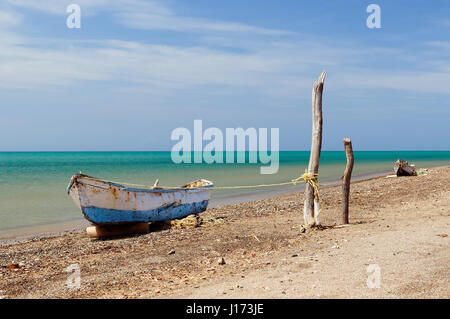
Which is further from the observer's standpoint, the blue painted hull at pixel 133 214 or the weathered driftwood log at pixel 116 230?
the weathered driftwood log at pixel 116 230

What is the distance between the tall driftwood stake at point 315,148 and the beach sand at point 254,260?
0.44 m

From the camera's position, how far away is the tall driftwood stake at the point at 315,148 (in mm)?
10305

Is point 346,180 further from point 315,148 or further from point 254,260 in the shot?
point 254,260

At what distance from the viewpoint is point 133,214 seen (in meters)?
12.9

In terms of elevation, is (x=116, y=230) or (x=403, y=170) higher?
(x=403, y=170)

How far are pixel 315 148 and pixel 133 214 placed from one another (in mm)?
5964

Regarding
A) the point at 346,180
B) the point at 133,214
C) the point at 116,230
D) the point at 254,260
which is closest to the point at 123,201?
the point at 133,214

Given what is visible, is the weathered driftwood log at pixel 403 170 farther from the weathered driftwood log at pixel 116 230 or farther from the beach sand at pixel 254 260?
the weathered driftwood log at pixel 116 230

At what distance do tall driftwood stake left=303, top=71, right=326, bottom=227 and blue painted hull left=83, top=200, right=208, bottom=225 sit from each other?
5208mm

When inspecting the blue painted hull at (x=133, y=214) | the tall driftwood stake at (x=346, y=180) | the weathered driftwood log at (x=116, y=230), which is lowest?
the weathered driftwood log at (x=116, y=230)

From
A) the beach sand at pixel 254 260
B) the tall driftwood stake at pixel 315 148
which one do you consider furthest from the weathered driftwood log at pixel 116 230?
the tall driftwood stake at pixel 315 148

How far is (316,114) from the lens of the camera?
10.4 metres

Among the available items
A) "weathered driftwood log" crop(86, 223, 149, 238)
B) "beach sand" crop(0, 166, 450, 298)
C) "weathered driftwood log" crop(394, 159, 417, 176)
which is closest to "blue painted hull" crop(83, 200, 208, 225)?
"weathered driftwood log" crop(86, 223, 149, 238)
